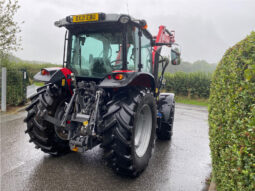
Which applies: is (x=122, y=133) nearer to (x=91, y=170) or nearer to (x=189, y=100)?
(x=91, y=170)

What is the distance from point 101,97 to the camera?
3.21 m

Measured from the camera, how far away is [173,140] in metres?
5.31

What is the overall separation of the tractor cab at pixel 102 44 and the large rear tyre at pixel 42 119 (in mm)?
535

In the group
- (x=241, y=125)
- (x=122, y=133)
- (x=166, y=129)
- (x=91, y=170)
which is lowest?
(x=91, y=170)

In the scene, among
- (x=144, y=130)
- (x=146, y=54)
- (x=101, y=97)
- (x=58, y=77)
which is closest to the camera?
(x=101, y=97)

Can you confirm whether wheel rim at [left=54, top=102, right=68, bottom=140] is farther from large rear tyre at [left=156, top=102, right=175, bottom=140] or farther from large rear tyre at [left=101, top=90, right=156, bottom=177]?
large rear tyre at [left=156, top=102, right=175, bottom=140]

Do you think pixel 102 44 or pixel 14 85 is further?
pixel 14 85

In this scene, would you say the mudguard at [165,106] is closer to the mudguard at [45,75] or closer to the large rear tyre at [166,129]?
the large rear tyre at [166,129]

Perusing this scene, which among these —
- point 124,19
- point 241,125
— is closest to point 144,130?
point 124,19

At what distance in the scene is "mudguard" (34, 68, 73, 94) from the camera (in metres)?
Answer: 3.41

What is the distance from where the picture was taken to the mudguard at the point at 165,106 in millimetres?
4995

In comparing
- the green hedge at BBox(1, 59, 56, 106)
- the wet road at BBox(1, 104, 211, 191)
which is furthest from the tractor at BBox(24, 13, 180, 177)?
the green hedge at BBox(1, 59, 56, 106)

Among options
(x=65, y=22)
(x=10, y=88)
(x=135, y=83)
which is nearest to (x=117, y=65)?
(x=135, y=83)

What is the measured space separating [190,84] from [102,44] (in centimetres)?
1213
